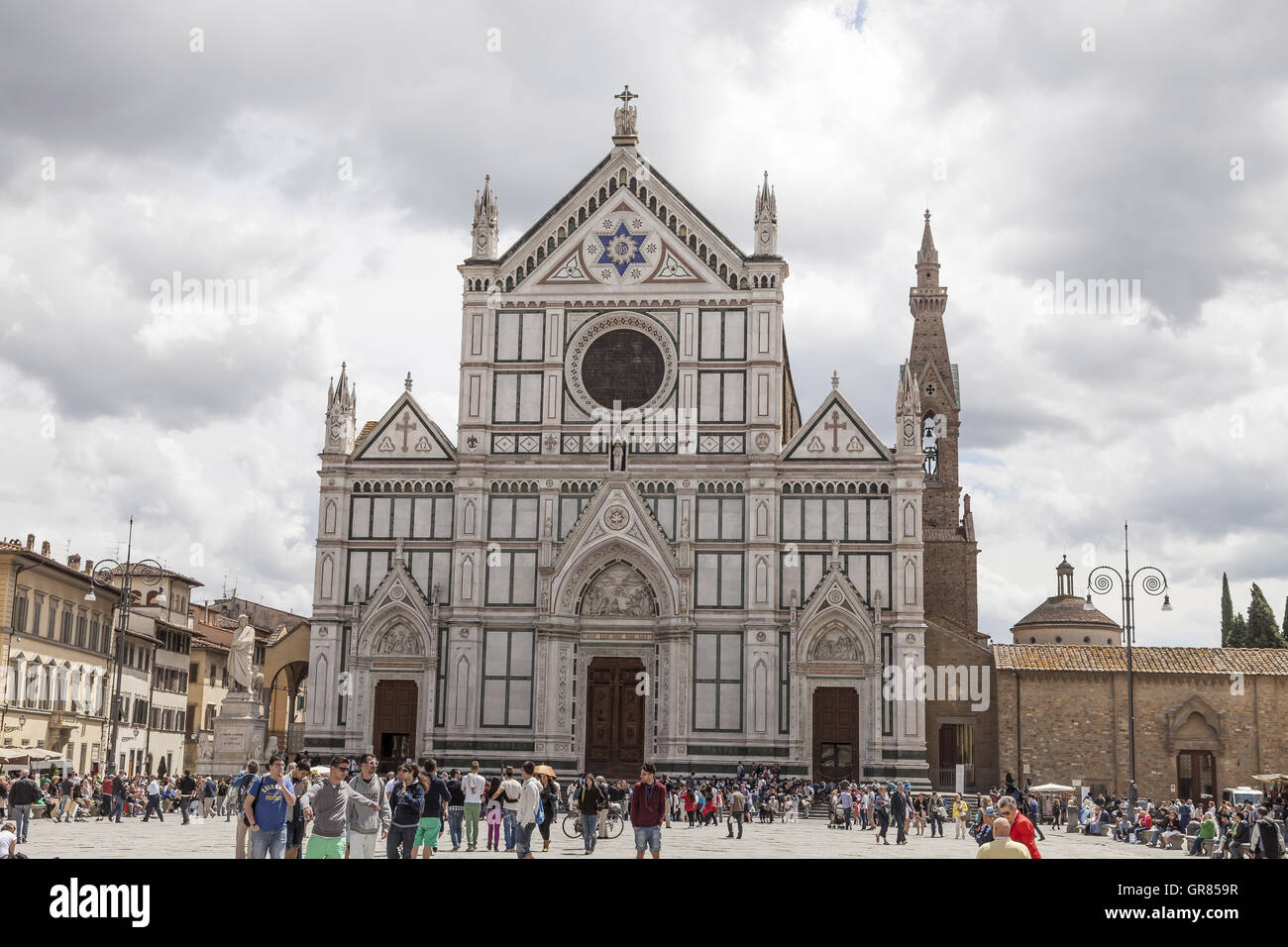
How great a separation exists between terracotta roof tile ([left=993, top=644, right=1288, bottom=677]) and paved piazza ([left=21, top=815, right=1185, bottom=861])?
983 cm

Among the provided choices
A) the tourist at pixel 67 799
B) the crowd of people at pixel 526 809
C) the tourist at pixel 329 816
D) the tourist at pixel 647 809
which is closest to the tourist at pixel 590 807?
the crowd of people at pixel 526 809

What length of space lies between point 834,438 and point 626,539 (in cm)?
780

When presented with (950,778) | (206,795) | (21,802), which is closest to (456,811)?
(21,802)

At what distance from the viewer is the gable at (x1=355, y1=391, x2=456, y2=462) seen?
158 ft

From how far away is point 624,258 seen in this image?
4806 centimetres

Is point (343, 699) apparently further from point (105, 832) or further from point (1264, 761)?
point (1264, 761)

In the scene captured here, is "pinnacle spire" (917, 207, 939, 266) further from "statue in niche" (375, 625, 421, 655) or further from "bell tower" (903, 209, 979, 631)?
"statue in niche" (375, 625, 421, 655)

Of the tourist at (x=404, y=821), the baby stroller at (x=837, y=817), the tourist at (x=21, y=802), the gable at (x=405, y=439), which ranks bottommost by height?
the baby stroller at (x=837, y=817)

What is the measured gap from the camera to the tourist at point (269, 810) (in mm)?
15891

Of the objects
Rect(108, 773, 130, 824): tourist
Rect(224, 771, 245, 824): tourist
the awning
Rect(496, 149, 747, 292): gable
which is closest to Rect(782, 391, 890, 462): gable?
Rect(496, 149, 747, 292): gable

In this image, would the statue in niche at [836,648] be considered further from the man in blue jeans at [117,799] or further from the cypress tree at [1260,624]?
the cypress tree at [1260,624]

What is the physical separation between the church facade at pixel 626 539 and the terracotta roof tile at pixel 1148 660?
9.19 feet
